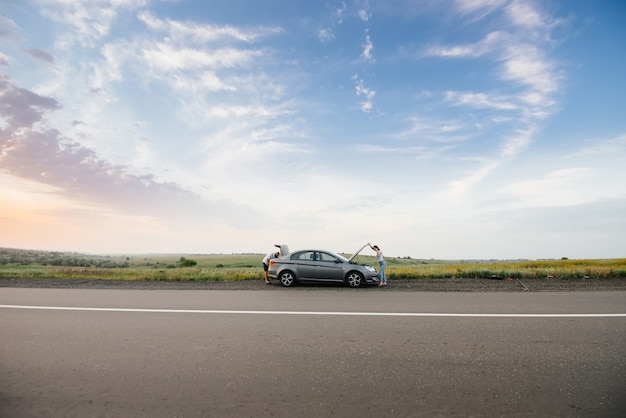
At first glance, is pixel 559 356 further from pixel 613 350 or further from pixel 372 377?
pixel 372 377

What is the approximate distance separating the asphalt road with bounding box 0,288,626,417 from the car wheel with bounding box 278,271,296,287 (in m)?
6.59

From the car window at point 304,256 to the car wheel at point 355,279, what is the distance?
1.71m

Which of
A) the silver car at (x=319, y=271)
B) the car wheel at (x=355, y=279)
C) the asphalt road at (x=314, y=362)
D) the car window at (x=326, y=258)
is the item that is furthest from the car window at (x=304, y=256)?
the asphalt road at (x=314, y=362)

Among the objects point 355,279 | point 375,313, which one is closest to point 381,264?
point 355,279

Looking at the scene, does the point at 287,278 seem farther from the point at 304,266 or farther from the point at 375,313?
the point at 375,313

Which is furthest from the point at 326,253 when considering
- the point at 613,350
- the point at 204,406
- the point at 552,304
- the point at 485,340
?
the point at 204,406

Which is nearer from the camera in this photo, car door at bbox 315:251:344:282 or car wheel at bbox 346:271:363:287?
car wheel at bbox 346:271:363:287

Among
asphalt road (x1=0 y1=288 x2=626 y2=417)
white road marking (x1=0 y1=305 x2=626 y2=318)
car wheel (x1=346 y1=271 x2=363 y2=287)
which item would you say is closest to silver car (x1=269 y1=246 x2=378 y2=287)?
car wheel (x1=346 y1=271 x2=363 y2=287)

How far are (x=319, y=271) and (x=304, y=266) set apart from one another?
639mm

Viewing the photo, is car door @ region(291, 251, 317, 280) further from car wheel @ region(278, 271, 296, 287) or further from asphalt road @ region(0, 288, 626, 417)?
asphalt road @ region(0, 288, 626, 417)

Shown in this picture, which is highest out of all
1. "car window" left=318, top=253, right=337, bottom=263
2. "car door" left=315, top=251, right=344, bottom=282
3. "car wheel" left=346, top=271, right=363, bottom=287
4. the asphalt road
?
"car window" left=318, top=253, right=337, bottom=263

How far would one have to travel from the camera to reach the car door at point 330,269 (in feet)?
51.3

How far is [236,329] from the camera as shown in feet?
22.6

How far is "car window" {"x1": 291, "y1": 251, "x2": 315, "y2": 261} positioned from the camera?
15906mm
